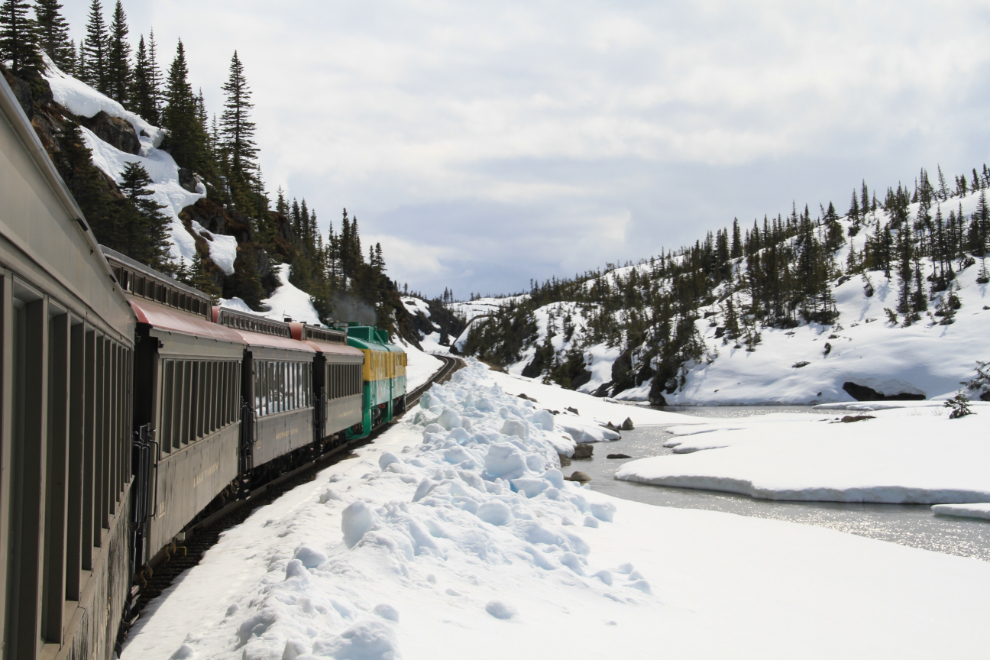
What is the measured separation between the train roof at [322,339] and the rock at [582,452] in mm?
10612

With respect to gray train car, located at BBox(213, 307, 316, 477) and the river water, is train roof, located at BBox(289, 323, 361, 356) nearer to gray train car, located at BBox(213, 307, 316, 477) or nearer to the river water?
gray train car, located at BBox(213, 307, 316, 477)

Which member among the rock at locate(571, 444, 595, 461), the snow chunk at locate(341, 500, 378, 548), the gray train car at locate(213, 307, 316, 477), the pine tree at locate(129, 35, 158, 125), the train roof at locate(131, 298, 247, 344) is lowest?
the rock at locate(571, 444, 595, 461)

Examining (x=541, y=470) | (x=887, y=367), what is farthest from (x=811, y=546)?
(x=887, y=367)

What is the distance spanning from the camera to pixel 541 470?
1416cm

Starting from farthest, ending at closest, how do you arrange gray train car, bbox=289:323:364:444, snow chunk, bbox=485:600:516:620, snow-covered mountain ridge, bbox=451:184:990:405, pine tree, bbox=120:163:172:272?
snow-covered mountain ridge, bbox=451:184:990:405 → pine tree, bbox=120:163:172:272 → gray train car, bbox=289:323:364:444 → snow chunk, bbox=485:600:516:620

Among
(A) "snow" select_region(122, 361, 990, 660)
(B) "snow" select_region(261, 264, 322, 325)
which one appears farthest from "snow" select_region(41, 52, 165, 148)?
(A) "snow" select_region(122, 361, 990, 660)

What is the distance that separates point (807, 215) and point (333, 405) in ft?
519

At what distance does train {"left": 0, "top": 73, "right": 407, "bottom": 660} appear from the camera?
83.5 inches

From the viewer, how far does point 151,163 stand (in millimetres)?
53406

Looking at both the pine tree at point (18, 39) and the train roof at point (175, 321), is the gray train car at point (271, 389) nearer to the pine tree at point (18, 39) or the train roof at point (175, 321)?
the train roof at point (175, 321)

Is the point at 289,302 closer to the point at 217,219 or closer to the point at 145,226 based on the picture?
the point at 217,219

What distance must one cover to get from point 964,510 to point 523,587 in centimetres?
1412

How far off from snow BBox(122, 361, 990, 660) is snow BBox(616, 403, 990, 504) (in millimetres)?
6235

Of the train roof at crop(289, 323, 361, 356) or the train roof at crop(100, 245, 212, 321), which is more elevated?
the train roof at crop(100, 245, 212, 321)
